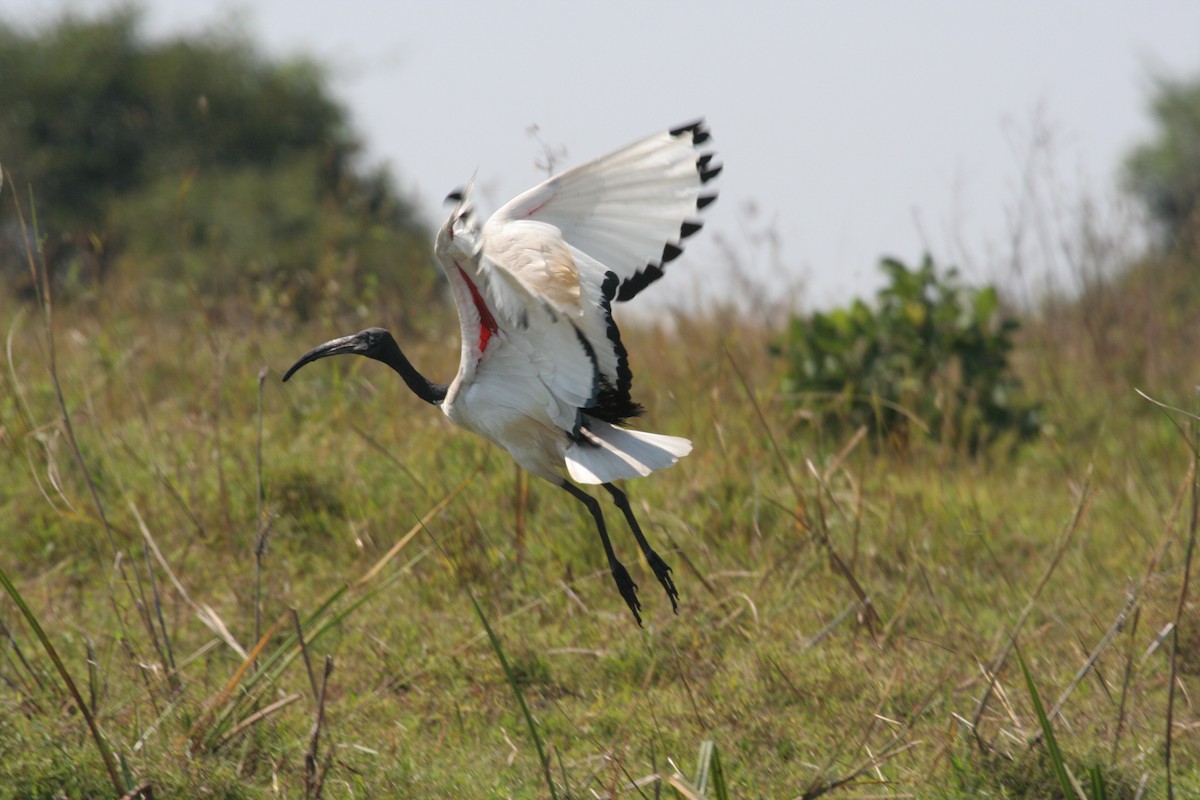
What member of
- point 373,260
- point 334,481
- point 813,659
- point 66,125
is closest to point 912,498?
point 813,659

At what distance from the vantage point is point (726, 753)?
3.79m

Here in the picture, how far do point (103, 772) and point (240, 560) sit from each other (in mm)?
1916

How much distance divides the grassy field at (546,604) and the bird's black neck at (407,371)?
329mm

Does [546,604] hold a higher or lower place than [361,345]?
lower

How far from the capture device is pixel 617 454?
139 inches

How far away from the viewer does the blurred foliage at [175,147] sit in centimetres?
1364

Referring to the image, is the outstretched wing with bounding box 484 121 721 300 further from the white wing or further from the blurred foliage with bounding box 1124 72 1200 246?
the blurred foliage with bounding box 1124 72 1200 246

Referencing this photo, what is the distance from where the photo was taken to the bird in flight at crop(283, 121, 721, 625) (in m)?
3.32

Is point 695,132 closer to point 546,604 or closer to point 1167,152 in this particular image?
point 546,604

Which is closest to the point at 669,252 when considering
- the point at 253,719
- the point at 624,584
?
the point at 624,584

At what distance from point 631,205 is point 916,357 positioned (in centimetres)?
319

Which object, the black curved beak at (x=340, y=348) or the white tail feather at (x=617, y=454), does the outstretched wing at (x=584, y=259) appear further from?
the black curved beak at (x=340, y=348)

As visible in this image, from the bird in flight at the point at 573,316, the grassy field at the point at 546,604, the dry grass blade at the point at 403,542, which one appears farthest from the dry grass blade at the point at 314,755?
the bird in flight at the point at 573,316

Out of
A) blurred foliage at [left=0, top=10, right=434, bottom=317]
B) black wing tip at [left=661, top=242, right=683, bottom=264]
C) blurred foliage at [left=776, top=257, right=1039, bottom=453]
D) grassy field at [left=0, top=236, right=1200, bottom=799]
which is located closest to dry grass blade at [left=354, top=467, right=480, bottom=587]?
grassy field at [left=0, top=236, right=1200, bottom=799]
